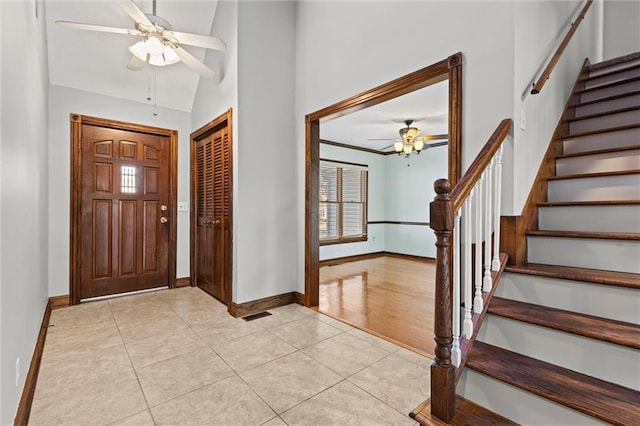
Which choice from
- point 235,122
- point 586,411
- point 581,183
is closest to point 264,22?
point 235,122

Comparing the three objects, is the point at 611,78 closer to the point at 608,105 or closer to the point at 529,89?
the point at 608,105

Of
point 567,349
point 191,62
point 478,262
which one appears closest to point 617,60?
point 478,262

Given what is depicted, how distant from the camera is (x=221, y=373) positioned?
1962 millimetres

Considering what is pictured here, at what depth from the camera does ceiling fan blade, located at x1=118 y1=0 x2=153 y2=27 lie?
2.02 m

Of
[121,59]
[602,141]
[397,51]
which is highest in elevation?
[121,59]

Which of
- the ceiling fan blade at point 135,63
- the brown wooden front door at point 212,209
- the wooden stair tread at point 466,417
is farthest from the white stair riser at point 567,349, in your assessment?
the ceiling fan blade at point 135,63

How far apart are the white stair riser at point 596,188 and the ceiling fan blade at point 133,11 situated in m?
3.33

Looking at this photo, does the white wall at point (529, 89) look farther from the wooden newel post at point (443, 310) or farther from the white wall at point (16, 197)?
the white wall at point (16, 197)

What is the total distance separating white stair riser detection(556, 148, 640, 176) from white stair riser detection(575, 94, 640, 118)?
25.4 inches

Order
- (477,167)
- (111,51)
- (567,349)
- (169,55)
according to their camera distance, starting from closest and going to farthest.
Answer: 1. (567,349)
2. (477,167)
3. (169,55)
4. (111,51)

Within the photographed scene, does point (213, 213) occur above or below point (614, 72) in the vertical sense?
below

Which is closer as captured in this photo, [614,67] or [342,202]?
[614,67]

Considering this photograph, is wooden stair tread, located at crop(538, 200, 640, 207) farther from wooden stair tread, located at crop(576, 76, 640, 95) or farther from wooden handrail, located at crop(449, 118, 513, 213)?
wooden stair tread, located at crop(576, 76, 640, 95)

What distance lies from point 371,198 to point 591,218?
16.6 feet
